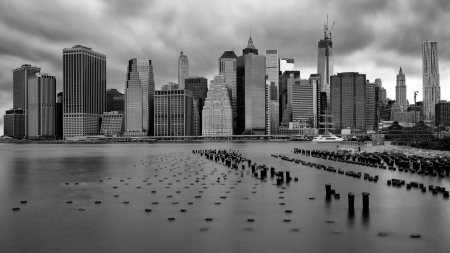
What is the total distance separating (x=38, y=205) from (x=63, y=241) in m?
13.2

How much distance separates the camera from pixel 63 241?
960 inches

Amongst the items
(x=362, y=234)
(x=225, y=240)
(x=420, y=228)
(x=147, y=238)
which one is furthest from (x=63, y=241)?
(x=420, y=228)

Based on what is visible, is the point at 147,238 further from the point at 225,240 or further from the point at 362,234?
the point at 362,234

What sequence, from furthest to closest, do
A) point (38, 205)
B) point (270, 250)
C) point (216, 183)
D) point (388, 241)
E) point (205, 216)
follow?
point (216, 183)
point (38, 205)
point (205, 216)
point (388, 241)
point (270, 250)

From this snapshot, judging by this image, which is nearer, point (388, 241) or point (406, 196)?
point (388, 241)

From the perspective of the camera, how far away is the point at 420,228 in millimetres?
27109

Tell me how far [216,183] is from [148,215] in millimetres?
18153

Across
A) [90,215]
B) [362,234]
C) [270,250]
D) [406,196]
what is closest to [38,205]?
[90,215]

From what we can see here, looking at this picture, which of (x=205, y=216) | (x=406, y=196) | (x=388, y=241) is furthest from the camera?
(x=406, y=196)

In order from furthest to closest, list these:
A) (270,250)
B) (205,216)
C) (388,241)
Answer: (205,216), (388,241), (270,250)

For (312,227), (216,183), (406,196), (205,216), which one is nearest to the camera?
(312,227)

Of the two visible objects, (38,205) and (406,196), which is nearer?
(38,205)

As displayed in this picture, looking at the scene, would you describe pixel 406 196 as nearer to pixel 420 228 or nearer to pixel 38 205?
pixel 420 228

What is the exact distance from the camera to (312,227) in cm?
2700
